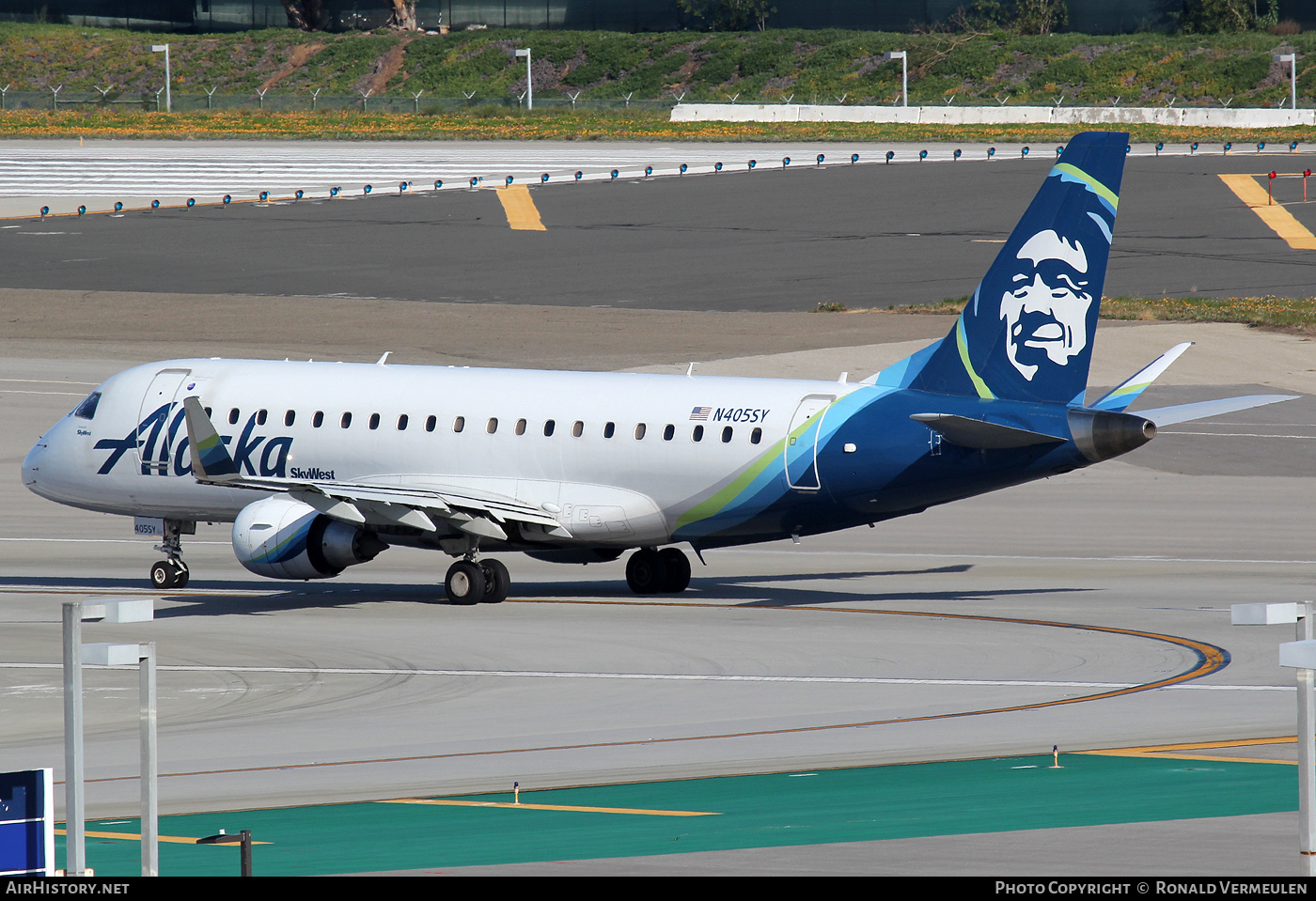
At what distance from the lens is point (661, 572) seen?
120ft

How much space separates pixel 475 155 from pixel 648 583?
81.1 meters

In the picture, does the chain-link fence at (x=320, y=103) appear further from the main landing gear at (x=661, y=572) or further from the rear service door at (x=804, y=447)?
the rear service door at (x=804, y=447)

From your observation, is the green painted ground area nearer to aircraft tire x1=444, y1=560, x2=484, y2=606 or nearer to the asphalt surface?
aircraft tire x1=444, y1=560, x2=484, y2=606

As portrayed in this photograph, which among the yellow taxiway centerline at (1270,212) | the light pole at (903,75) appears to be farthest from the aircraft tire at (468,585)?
the light pole at (903,75)

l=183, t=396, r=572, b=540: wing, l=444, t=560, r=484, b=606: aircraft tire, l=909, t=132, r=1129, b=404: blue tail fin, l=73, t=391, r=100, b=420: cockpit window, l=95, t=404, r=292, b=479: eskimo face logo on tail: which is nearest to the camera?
l=909, t=132, r=1129, b=404: blue tail fin

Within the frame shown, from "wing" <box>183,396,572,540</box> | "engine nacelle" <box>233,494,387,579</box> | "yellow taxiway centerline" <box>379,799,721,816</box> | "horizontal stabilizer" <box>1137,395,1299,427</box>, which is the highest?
"horizontal stabilizer" <box>1137,395,1299,427</box>

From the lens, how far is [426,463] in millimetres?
35844

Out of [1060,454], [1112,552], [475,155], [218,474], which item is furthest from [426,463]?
[475,155]

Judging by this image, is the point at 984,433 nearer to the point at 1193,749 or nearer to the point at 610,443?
the point at 610,443

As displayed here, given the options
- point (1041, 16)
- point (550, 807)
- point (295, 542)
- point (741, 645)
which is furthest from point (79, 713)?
point (1041, 16)

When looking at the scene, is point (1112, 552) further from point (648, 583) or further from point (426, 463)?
point (426, 463)

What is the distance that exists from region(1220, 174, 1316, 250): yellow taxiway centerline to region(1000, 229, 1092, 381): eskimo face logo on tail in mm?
52053

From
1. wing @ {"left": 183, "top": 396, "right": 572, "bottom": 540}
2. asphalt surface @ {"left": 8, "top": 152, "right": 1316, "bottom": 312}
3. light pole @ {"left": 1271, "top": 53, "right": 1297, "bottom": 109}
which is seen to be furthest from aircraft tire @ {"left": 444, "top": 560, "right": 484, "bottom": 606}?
light pole @ {"left": 1271, "top": 53, "right": 1297, "bottom": 109}

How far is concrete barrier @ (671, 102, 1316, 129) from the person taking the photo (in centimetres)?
12925
